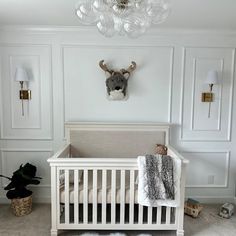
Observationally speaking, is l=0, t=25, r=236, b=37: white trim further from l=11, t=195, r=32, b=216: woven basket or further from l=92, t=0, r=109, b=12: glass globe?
l=11, t=195, r=32, b=216: woven basket

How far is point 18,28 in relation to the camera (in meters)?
2.97

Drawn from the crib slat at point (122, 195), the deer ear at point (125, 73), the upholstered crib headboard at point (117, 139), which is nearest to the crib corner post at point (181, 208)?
the crib slat at point (122, 195)

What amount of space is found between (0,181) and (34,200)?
50 centimetres

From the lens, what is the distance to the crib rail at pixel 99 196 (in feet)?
7.72

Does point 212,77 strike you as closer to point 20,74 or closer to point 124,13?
point 124,13

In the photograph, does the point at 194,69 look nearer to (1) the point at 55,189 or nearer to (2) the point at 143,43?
(2) the point at 143,43

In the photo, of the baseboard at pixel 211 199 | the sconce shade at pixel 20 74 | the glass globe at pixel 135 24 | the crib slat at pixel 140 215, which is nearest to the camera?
the glass globe at pixel 135 24

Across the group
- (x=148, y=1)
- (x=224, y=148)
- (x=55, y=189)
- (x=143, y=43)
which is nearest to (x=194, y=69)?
(x=143, y=43)

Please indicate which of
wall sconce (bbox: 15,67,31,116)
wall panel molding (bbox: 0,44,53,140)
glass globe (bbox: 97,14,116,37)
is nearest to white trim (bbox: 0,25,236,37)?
wall panel molding (bbox: 0,44,53,140)

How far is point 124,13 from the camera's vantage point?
1529 mm

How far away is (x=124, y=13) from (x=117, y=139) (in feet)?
5.86

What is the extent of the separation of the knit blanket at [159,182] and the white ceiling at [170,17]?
4.73 feet

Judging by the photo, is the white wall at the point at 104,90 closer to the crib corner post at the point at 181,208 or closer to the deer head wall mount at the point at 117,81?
the deer head wall mount at the point at 117,81

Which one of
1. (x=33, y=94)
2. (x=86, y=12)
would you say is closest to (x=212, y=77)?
(x=86, y=12)
